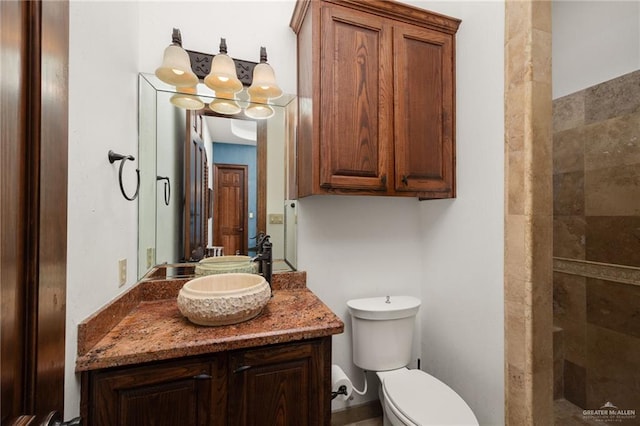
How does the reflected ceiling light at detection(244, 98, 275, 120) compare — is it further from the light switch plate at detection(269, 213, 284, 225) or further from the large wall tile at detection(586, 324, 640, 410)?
the large wall tile at detection(586, 324, 640, 410)

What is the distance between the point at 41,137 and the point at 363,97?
1.19 m

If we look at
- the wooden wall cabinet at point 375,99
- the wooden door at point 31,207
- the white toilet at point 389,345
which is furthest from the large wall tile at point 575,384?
the wooden door at point 31,207

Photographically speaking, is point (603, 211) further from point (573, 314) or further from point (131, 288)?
point (131, 288)

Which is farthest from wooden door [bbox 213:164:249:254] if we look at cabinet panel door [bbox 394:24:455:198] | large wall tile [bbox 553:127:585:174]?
large wall tile [bbox 553:127:585:174]

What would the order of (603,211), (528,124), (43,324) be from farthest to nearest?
1. (603,211)
2. (528,124)
3. (43,324)

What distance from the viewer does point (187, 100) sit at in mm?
1463

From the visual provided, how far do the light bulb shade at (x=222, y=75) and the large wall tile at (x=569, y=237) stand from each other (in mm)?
2224

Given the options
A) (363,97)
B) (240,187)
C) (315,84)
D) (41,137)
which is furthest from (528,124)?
(41,137)

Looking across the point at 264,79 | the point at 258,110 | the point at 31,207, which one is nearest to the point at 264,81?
the point at 264,79

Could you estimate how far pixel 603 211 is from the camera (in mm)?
1679

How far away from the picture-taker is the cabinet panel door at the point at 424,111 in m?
1.40

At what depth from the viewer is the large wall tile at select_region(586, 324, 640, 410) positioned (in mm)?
1544

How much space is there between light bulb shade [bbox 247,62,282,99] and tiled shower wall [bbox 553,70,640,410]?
1.91m

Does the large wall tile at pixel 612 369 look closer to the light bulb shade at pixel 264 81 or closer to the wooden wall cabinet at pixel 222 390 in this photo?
the wooden wall cabinet at pixel 222 390
